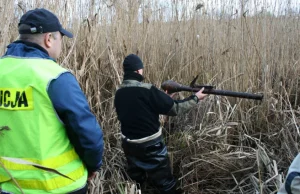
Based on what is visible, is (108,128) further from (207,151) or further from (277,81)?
(277,81)

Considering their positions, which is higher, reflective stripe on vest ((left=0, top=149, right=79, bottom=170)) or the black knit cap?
the black knit cap

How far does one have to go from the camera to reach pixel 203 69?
11.6 feet

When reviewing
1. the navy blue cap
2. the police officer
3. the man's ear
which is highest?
the navy blue cap

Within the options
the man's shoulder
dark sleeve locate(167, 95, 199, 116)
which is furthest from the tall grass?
the man's shoulder

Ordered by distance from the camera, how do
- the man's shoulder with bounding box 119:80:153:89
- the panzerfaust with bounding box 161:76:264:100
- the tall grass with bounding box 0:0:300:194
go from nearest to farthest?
the panzerfaust with bounding box 161:76:264:100 < the man's shoulder with bounding box 119:80:153:89 < the tall grass with bounding box 0:0:300:194

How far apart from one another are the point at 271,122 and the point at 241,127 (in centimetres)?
27

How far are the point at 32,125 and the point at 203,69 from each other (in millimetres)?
2393

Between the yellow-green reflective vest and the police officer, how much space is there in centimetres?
120

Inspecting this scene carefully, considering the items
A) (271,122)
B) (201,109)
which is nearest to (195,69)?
(201,109)

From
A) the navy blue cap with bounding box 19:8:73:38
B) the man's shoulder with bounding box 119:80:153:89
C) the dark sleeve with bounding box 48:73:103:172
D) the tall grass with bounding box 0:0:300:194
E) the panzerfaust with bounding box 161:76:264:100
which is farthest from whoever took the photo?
the tall grass with bounding box 0:0:300:194

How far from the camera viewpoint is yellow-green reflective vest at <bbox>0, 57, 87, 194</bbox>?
1.43 m

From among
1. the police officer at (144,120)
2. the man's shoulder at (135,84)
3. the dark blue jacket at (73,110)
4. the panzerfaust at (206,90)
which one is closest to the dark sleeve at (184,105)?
the police officer at (144,120)

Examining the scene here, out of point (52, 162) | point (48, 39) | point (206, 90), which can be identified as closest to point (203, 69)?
point (206, 90)

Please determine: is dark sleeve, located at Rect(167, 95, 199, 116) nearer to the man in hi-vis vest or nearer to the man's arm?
the man's arm
